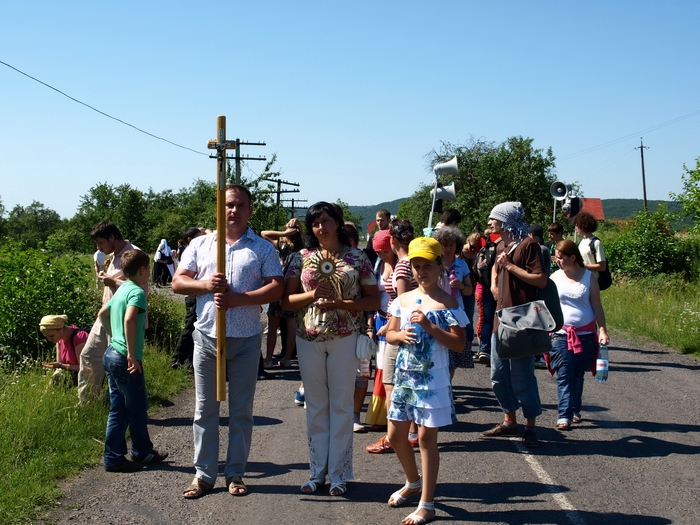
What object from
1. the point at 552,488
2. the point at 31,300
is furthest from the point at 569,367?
the point at 31,300

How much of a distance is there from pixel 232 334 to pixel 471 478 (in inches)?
82.1

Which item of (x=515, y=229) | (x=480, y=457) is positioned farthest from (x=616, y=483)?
(x=515, y=229)

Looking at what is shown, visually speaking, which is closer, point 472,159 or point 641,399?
point 641,399

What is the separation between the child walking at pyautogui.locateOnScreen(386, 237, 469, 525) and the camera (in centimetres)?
444

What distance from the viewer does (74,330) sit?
7.32 meters

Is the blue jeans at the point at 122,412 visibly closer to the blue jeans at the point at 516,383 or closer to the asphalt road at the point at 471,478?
the asphalt road at the point at 471,478

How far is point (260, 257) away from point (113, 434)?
1857mm

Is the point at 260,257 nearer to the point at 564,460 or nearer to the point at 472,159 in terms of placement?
the point at 564,460

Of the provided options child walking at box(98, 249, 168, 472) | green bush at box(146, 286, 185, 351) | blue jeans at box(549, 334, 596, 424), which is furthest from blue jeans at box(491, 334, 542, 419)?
green bush at box(146, 286, 185, 351)

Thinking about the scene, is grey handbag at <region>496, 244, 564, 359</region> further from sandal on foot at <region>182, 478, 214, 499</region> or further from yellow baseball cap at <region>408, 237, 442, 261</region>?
sandal on foot at <region>182, 478, 214, 499</region>

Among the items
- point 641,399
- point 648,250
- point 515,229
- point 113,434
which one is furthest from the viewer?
point 648,250

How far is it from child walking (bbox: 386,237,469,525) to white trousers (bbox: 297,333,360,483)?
431 mm

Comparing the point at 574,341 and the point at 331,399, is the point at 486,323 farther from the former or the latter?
the point at 331,399

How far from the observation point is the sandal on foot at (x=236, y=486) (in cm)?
495
